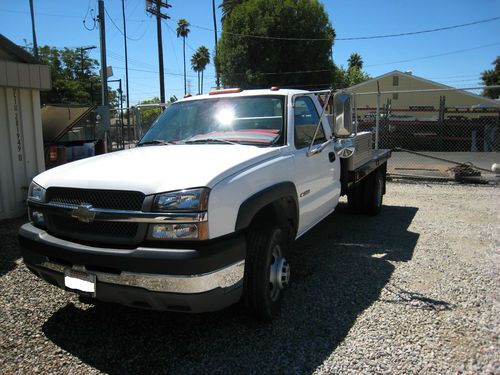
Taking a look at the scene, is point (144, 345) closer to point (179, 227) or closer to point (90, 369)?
point (90, 369)

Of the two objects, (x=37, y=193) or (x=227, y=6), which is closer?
(x=37, y=193)

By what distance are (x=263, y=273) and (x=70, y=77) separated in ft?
147

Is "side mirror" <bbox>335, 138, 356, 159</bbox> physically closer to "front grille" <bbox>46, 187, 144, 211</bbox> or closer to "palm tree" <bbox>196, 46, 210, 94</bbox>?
"front grille" <bbox>46, 187, 144, 211</bbox>

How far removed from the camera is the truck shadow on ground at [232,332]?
3.03m

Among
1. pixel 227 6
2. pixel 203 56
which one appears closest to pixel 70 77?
pixel 227 6

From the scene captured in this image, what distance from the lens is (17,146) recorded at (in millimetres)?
7500

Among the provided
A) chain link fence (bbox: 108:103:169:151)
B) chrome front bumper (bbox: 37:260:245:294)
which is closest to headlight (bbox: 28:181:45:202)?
chrome front bumper (bbox: 37:260:245:294)

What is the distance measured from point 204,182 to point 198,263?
509 mm

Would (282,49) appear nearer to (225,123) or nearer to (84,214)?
(225,123)

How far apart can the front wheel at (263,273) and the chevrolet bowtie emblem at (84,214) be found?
1117mm

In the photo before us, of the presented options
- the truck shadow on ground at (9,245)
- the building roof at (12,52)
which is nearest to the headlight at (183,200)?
the truck shadow on ground at (9,245)

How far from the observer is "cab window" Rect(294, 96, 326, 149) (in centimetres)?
429

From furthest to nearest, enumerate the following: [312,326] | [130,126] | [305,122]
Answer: [130,126] → [305,122] → [312,326]

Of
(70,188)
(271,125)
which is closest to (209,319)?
(70,188)
